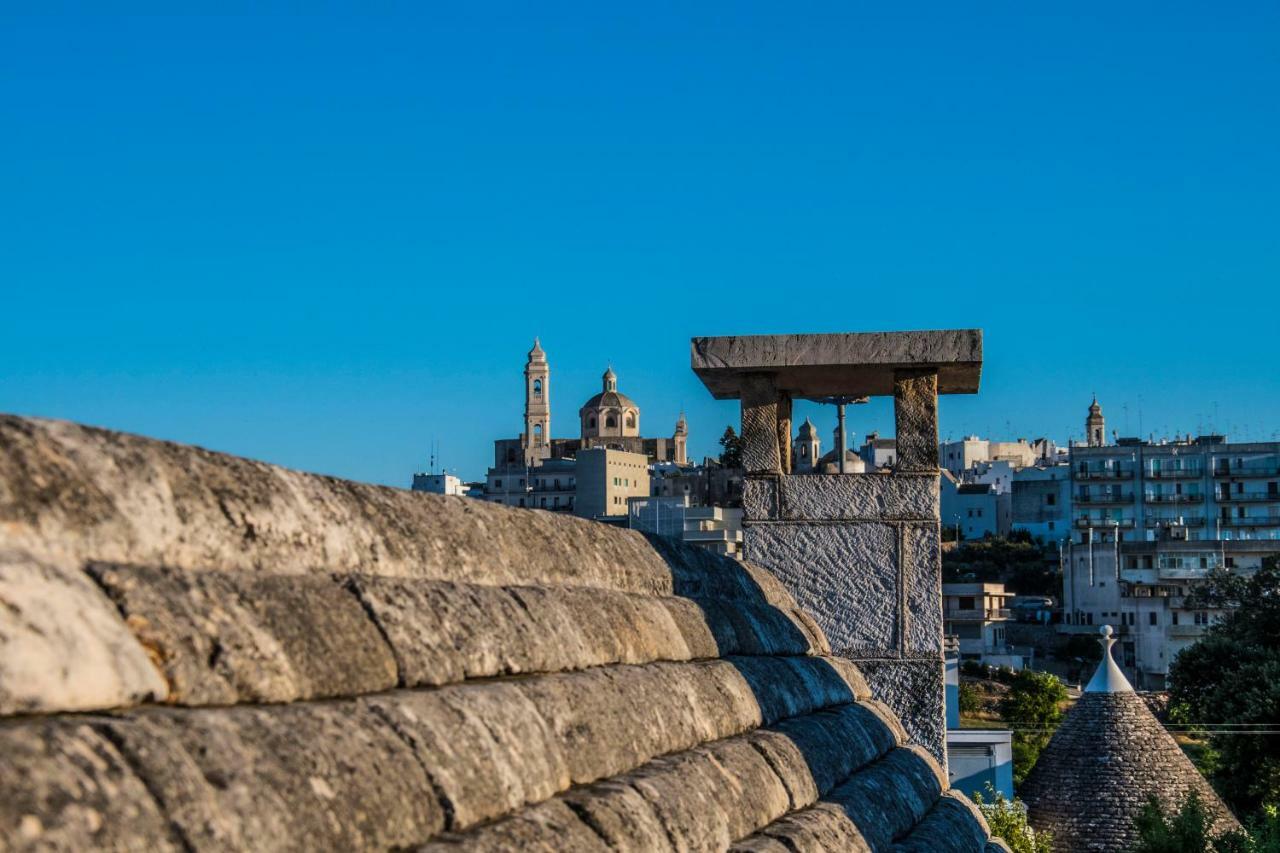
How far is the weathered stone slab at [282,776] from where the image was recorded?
6.34 feet

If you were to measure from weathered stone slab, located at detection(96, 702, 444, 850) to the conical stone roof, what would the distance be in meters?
20.9

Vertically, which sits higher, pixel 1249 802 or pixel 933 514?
pixel 933 514

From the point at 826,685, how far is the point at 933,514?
163 centimetres

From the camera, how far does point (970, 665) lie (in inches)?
2862

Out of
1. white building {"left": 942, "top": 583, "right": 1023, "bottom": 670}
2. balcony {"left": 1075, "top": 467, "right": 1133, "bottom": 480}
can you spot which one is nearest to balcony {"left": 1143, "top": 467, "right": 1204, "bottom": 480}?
balcony {"left": 1075, "top": 467, "right": 1133, "bottom": 480}

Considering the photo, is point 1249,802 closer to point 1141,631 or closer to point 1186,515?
point 1141,631

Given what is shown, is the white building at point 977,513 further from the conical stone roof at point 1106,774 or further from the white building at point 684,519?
the conical stone roof at point 1106,774

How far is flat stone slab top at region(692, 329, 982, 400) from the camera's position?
23.4 feet

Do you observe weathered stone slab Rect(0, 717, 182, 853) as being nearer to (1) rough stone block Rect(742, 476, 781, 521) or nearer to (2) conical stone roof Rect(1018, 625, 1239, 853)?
(1) rough stone block Rect(742, 476, 781, 521)

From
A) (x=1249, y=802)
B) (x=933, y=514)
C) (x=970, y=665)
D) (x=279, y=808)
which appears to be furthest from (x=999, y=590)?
(x=279, y=808)

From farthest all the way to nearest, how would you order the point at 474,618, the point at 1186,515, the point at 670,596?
1. the point at 1186,515
2. the point at 670,596
3. the point at 474,618

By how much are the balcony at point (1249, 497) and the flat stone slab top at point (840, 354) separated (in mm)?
111804

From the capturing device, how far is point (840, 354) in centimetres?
714

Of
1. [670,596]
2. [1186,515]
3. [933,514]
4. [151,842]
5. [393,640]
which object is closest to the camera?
[151,842]
